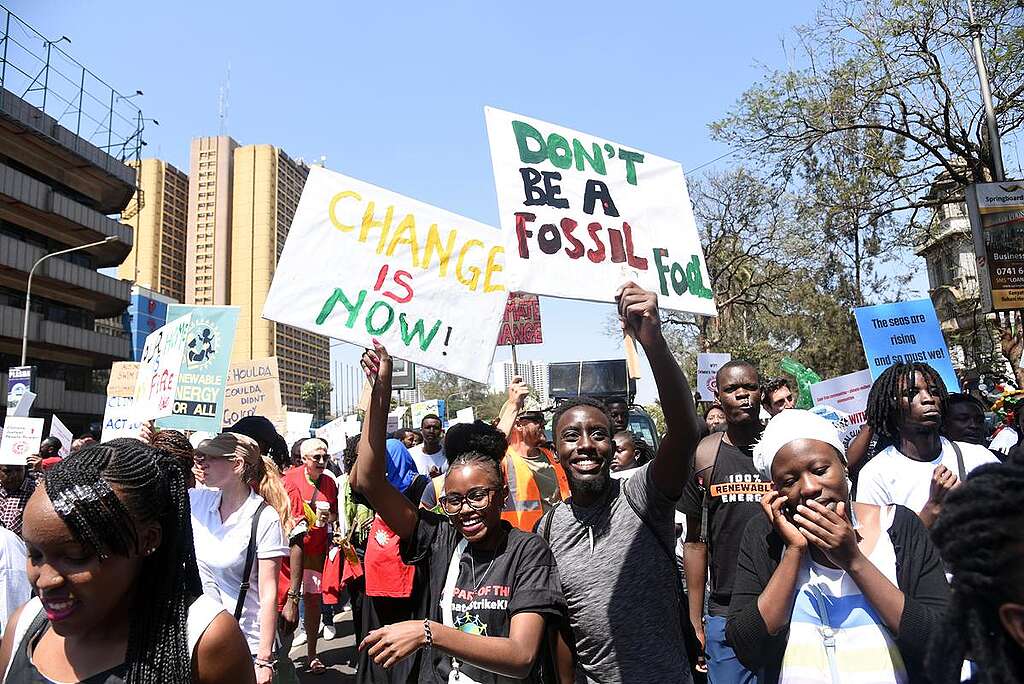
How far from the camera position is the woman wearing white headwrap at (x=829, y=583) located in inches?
79.2

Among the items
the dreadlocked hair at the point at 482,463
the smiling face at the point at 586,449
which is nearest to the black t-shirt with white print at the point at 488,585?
the dreadlocked hair at the point at 482,463

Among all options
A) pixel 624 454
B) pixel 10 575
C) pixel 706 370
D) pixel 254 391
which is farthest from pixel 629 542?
pixel 254 391

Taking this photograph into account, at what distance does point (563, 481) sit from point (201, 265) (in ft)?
305

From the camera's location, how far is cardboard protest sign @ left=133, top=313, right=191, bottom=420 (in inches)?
263

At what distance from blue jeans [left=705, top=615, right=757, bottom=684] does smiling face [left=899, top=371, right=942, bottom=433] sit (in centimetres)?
128

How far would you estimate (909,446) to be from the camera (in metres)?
3.69

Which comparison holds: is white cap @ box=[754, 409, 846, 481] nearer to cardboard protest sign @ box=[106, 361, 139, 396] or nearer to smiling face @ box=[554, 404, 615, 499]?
smiling face @ box=[554, 404, 615, 499]

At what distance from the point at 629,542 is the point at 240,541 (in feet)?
6.52

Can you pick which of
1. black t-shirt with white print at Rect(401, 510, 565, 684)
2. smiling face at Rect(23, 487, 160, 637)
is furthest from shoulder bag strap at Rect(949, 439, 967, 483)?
smiling face at Rect(23, 487, 160, 637)

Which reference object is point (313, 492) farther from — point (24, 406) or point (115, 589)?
point (115, 589)

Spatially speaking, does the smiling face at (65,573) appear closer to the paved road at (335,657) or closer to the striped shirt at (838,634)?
the striped shirt at (838,634)

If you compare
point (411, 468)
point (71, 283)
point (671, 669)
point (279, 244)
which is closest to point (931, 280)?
point (411, 468)

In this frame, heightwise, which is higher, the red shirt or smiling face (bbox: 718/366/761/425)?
smiling face (bbox: 718/366/761/425)

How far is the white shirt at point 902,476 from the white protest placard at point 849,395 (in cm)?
364
